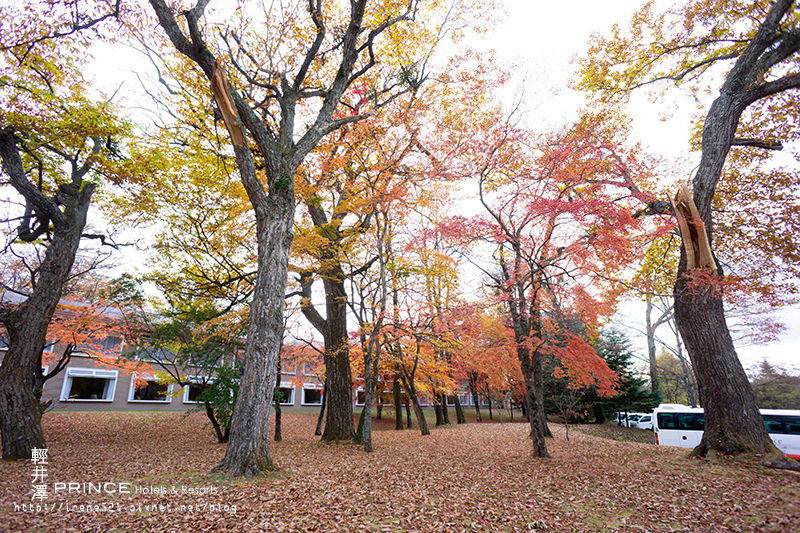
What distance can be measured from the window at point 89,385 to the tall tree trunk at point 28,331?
16.2 meters

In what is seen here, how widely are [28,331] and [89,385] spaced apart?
1858 centimetres

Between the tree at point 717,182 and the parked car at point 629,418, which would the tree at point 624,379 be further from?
the tree at point 717,182

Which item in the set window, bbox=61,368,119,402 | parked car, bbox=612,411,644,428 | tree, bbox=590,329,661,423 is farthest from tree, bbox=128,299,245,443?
parked car, bbox=612,411,644,428

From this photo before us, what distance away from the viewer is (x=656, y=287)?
1227cm

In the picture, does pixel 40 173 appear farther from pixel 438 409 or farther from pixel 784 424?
pixel 784 424

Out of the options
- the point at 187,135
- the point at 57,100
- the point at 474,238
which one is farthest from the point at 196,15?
the point at 474,238

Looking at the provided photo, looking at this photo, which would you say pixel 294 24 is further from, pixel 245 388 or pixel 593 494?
pixel 593 494

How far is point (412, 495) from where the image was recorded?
5.21 meters

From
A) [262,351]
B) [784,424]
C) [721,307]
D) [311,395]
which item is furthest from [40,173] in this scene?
[311,395]

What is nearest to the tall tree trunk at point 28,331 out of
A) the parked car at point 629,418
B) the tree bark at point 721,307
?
the tree bark at point 721,307

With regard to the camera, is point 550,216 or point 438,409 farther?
point 438,409

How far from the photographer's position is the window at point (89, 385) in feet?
65.2

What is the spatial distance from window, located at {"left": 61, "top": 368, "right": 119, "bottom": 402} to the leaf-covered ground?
15390 mm

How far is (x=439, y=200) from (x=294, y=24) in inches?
305
